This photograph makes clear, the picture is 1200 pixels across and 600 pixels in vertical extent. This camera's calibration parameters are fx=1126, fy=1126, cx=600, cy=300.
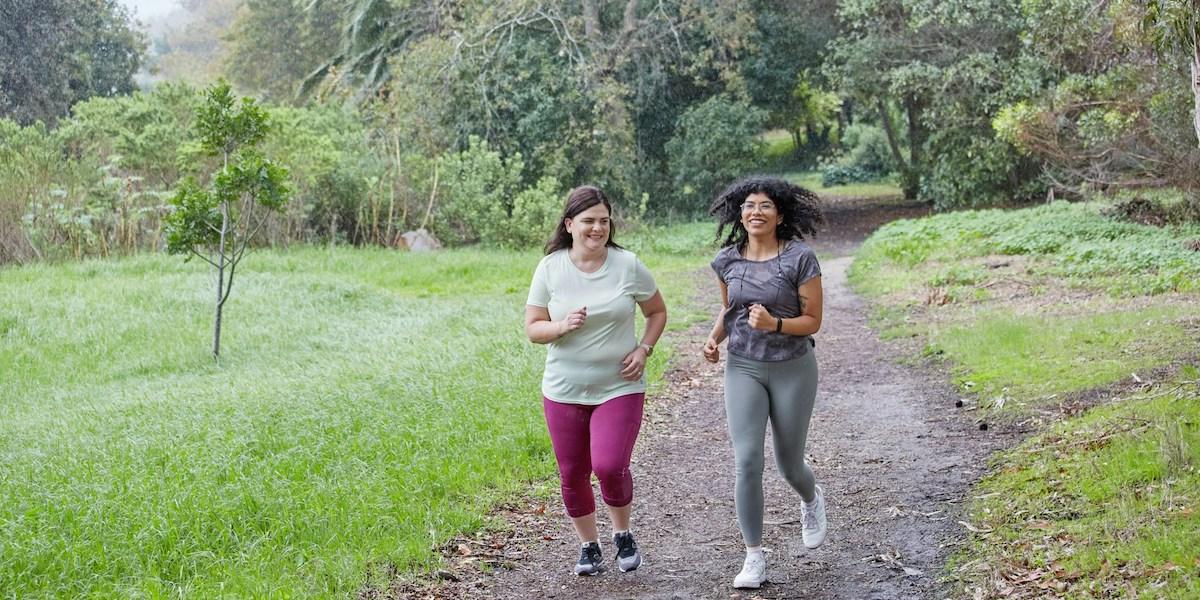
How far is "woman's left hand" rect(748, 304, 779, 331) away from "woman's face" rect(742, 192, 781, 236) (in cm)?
40

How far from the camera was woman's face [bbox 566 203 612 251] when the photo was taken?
5.04m

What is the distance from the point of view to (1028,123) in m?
19.4

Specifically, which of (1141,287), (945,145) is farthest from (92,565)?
(945,145)

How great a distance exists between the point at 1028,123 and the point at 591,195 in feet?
53.5

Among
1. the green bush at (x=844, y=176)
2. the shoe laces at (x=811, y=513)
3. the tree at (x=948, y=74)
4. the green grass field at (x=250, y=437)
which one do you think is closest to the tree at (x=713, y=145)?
the tree at (x=948, y=74)

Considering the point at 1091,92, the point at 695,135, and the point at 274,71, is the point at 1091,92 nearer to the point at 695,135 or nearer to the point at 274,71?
the point at 695,135

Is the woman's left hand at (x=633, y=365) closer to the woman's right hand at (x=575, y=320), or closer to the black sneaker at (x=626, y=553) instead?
the woman's right hand at (x=575, y=320)

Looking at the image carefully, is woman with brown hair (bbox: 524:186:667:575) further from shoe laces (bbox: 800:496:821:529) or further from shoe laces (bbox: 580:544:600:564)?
shoe laces (bbox: 800:496:821:529)

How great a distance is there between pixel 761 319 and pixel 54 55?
29296mm

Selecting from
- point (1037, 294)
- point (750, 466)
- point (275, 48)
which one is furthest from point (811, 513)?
point (275, 48)

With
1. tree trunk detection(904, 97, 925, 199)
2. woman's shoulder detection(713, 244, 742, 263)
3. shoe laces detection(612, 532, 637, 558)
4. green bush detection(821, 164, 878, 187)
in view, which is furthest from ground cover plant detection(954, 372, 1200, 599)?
green bush detection(821, 164, 878, 187)

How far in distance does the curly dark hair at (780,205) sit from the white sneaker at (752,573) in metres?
1.43

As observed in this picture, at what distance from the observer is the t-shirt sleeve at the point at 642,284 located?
5.13 metres

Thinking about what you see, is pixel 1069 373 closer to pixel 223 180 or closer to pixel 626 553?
pixel 626 553
